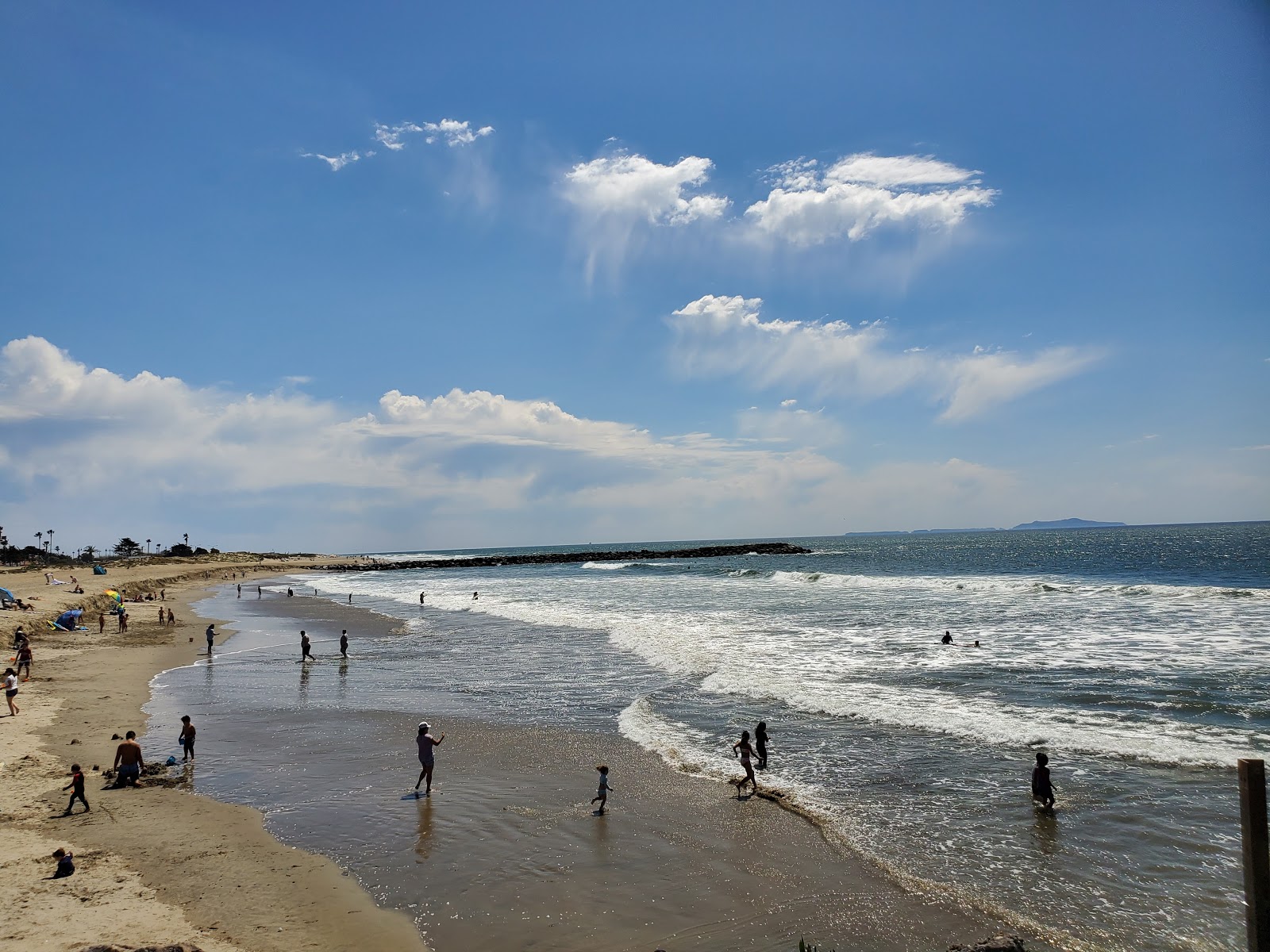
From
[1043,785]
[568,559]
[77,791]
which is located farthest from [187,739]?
[568,559]

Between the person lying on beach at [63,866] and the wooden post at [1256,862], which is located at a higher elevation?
the wooden post at [1256,862]

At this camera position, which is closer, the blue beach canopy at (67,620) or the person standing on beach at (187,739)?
the person standing on beach at (187,739)

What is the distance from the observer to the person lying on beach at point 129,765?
13.0 meters

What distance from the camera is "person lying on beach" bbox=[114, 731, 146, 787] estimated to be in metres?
13.0

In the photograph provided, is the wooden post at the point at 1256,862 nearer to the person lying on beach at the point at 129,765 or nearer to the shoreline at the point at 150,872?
the shoreline at the point at 150,872

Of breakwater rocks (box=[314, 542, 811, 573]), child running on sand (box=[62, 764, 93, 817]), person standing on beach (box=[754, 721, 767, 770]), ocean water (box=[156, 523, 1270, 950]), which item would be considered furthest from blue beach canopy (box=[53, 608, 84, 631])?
breakwater rocks (box=[314, 542, 811, 573])

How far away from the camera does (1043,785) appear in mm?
11688

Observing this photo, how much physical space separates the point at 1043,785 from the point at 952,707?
21.9 ft

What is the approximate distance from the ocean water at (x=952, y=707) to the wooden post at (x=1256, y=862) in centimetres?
161

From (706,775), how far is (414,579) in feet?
269

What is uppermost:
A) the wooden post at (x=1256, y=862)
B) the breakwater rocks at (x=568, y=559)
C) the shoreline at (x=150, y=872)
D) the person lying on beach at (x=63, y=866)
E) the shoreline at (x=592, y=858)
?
the wooden post at (x=1256, y=862)

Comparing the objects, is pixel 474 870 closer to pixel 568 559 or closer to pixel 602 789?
pixel 602 789

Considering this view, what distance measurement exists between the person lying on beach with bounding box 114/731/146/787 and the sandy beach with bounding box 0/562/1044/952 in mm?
284

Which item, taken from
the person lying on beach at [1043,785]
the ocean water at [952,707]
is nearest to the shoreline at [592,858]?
the ocean water at [952,707]
